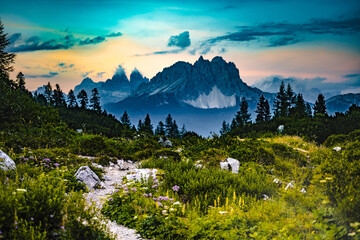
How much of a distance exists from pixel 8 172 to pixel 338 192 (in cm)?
777

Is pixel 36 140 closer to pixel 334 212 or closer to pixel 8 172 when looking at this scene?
pixel 8 172

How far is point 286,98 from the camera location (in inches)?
2717

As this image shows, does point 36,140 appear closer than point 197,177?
No

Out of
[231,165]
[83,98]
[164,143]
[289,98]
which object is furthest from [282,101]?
[231,165]

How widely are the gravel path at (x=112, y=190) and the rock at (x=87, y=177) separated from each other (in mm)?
270

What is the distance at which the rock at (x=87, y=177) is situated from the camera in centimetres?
786

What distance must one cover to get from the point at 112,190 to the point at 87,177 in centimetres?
95

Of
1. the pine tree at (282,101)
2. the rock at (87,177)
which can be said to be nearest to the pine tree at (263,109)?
the pine tree at (282,101)

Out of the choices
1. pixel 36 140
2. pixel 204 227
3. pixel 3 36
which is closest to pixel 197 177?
pixel 204 227

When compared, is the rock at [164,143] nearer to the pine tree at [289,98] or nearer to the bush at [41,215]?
the bush at [41,215]

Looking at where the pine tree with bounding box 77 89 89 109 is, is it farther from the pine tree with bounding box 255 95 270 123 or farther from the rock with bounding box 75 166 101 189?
the rock with bounding box 75 166 101 189

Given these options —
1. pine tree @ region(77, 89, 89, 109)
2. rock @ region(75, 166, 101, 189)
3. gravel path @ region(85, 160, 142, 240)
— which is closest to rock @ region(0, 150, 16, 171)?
rock @ region(75, 166, 101, 189)

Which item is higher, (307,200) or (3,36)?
(3,36)

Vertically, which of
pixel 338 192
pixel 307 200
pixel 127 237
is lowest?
pixel 127 237
